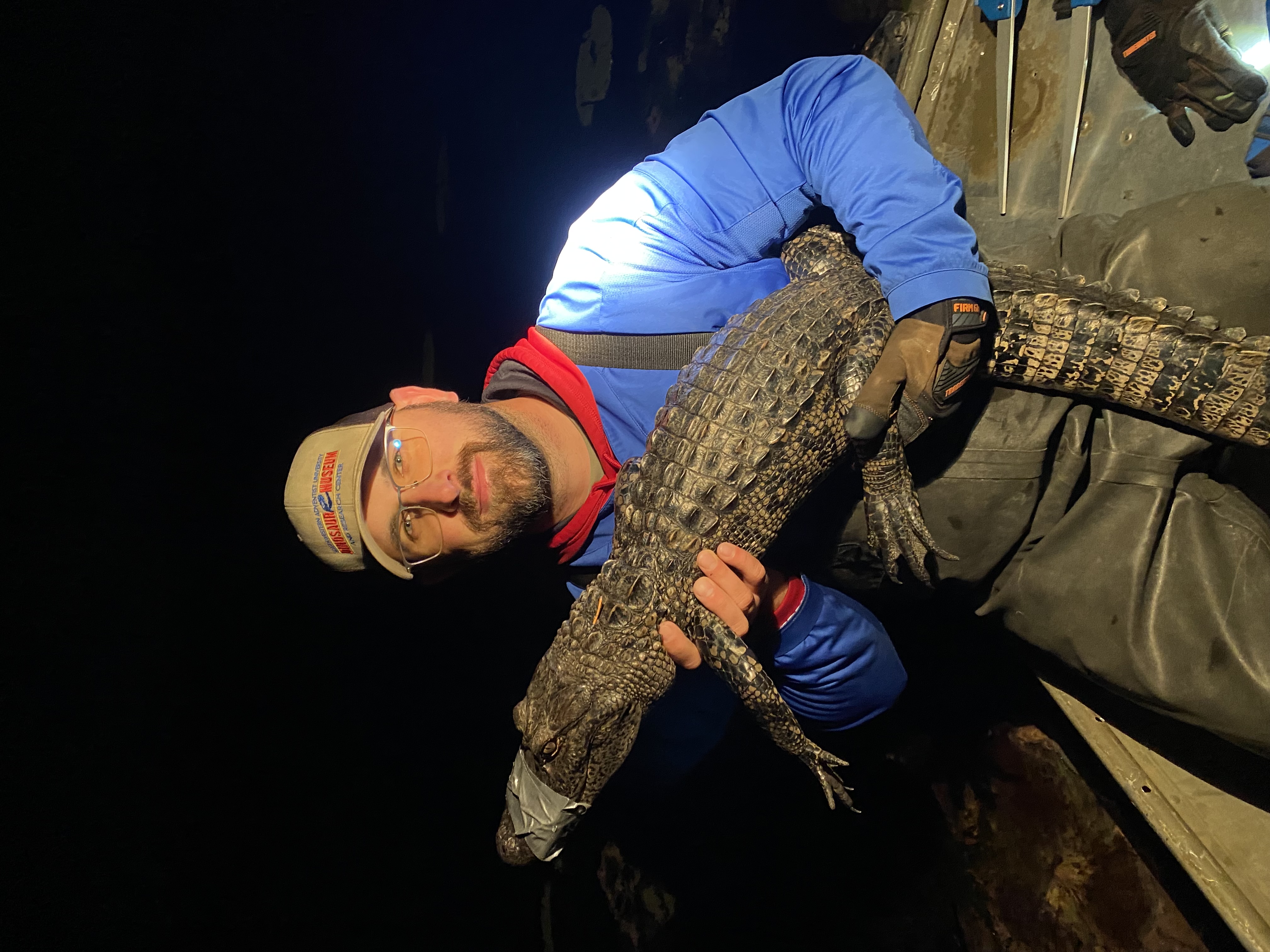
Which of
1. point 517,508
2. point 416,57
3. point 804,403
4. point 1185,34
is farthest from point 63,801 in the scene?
point 1185,34

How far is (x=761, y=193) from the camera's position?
1954 mm

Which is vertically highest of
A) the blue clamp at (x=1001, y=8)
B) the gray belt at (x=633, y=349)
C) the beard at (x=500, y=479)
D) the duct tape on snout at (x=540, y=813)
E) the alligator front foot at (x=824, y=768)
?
the blue clamp at (x=1001, y=8)

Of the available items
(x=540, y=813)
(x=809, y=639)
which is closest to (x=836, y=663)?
(x=809, y=639)

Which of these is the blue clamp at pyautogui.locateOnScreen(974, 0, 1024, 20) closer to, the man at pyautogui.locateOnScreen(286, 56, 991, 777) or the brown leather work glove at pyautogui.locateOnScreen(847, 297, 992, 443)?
the man at pyautogui.locateOnScreen(286, 56, 991, 777)

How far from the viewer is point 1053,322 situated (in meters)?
1.70

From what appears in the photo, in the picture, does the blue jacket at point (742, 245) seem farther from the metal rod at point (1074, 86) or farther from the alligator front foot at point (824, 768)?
the metal rod at point (1074, 86)

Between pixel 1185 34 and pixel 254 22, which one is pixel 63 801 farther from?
pixel 1185 34

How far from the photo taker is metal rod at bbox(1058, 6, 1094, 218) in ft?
8.72

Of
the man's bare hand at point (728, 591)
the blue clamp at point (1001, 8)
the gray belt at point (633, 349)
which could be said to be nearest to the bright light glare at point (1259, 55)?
the blue clamp at point (1001, 8)

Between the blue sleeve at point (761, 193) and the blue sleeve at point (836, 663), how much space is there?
100cm

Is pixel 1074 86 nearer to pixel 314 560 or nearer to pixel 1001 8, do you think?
pixel 1001 8

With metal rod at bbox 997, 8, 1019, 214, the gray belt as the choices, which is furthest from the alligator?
metal rod at bbox 997, 8, 1019, 214

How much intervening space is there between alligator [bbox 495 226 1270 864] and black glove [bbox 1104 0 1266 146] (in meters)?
1.57

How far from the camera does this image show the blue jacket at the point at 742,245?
1.83 m
